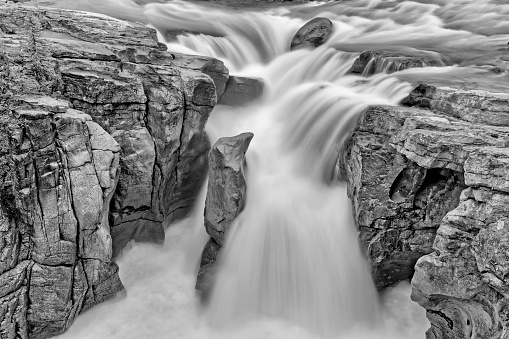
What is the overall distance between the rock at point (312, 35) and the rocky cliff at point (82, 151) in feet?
17.6

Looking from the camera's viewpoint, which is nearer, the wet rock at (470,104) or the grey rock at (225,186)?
the wet rock at (470,104)

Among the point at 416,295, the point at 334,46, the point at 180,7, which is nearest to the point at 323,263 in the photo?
the point at 416,295

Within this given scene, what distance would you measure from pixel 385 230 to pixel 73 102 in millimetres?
6307

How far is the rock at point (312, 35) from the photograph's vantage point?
13.5 metres

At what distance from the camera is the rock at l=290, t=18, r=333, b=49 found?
532 inches

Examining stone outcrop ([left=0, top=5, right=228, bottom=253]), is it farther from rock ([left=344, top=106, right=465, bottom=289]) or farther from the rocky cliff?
rock ([left=344, top=106, right=465, bottom=289])

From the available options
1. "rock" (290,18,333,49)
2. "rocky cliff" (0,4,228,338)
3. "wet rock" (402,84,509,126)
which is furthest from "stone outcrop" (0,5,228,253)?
"rock" (290,18,333,49)

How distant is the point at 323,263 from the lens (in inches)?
283

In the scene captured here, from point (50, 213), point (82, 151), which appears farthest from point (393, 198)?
point (50, 213)

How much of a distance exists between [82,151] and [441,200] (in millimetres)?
6306

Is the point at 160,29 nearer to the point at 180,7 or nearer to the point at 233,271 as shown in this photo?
the point at 180,7

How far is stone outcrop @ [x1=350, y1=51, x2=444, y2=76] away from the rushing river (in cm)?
33

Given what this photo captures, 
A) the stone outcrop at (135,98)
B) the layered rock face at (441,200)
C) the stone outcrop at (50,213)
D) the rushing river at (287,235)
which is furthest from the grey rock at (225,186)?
the layered rock face at (441,200)

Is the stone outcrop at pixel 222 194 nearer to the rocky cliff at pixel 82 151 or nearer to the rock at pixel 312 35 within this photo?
the rocky cliff at pixel 82 151
